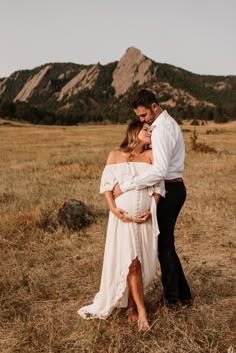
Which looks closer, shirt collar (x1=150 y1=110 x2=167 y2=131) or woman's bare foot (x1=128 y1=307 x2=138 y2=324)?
shirt collar (x1=150 y1=110 x2=167 y2=131)

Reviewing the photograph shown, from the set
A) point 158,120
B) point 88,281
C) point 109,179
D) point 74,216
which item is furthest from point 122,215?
point 74,216

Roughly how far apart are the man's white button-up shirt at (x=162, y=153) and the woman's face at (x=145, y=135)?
0.19ft

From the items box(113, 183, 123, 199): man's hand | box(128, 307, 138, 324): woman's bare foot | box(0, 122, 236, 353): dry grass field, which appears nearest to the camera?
box(0, 122, 236, 353): dry grass field

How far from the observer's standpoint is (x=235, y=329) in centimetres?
463

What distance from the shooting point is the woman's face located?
4465 millimetres

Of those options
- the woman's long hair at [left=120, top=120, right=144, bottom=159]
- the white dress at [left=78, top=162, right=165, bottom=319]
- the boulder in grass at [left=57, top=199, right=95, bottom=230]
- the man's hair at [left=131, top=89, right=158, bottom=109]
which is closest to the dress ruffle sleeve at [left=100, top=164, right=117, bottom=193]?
the white dress at [left=78, top=162, right=165, bottom=319]

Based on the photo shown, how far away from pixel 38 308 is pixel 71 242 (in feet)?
8.55

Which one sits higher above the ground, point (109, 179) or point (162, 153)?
point (162, 153)

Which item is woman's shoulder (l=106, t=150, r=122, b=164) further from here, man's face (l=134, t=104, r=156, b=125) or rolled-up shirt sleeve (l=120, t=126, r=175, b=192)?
man's face (l=134, t=104, r=156, b=125)

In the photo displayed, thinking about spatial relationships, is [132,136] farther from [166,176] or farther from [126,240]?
[126,240]

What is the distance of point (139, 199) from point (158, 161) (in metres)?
0.40

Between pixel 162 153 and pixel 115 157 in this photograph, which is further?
pixel 115 157

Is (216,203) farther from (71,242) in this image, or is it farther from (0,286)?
(0,286)

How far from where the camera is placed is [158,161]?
4.31m
